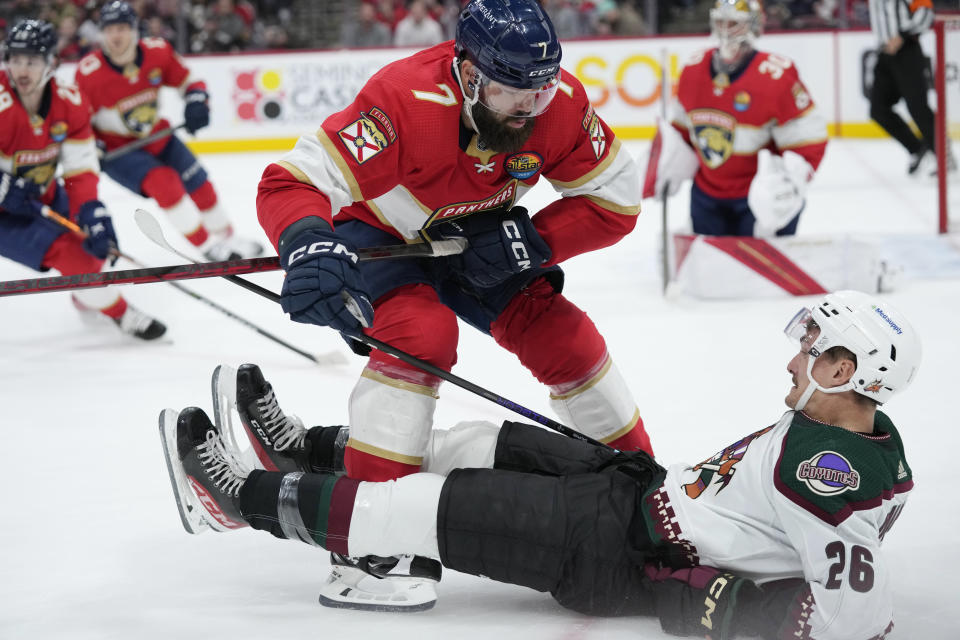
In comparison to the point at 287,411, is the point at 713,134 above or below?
above

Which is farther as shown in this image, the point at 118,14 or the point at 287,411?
the point at 118,14

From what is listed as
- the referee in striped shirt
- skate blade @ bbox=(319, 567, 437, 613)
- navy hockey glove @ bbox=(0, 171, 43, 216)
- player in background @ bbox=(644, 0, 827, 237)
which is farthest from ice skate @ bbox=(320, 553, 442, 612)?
the referee in striped shirt

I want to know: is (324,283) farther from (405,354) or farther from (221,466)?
(221,466)

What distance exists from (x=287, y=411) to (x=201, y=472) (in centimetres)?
130

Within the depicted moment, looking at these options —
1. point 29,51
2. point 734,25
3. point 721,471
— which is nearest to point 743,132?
point 734,25

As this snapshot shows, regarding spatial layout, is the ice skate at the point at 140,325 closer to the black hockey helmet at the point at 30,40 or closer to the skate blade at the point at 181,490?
the black hockey helmet at the point at 30,40

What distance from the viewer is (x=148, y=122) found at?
18.1 ft

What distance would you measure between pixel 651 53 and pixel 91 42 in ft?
15.2

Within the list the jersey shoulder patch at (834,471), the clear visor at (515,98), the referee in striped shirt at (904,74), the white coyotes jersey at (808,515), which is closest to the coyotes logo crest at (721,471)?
the white coyotes jersey at (808,515)

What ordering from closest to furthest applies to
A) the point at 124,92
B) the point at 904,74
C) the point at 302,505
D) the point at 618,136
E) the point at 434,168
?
the point at 302,505
the point at 434,168
the point at 124,92
the point at 904,74
the point at 618,136

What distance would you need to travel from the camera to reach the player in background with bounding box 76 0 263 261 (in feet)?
17.8

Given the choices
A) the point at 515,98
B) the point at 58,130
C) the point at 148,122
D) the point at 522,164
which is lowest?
the point at 148,122

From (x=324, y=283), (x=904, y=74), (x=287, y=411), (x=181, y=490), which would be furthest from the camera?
(x=904, y=74)

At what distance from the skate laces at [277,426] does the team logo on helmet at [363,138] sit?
767 millimetres
